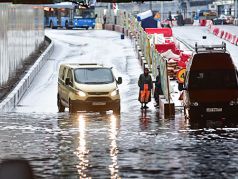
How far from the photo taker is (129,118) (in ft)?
90.1

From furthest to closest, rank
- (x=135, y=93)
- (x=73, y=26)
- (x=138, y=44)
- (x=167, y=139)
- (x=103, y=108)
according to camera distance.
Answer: (x=73, y=26) < (x=138, y=44) < (x=135, y=93) < (x=103, y=108) < (x=167, y=139)

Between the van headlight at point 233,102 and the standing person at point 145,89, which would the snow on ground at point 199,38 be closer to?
the standing person at point 145,89

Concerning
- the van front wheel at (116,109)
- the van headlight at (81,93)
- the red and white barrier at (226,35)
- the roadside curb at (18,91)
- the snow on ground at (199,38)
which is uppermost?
the van headlight at (81,93)

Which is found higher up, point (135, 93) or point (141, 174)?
point (141, 174)

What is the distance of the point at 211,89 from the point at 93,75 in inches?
292

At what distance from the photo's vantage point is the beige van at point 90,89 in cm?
2978

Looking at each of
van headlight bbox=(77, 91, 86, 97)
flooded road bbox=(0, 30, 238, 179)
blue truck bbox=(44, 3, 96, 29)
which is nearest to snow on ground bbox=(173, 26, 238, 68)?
blue truck bbox=(44, 3, 96, 29)

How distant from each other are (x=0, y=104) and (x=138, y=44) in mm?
29602

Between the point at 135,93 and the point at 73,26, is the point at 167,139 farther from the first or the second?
the point at 73,26

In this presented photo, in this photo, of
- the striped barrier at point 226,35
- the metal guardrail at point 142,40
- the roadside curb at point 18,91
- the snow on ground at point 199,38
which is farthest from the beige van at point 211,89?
the striped barrier at point 226,35

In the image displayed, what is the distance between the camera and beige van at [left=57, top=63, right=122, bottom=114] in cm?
2978

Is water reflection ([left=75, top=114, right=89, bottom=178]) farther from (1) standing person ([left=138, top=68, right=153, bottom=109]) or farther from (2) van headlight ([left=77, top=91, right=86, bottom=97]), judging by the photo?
(1) standing person ([left=138, top=68, right=153, bottom=109])

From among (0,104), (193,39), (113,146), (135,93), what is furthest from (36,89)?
(193,39)

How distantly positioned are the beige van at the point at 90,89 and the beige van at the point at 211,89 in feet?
16.1
